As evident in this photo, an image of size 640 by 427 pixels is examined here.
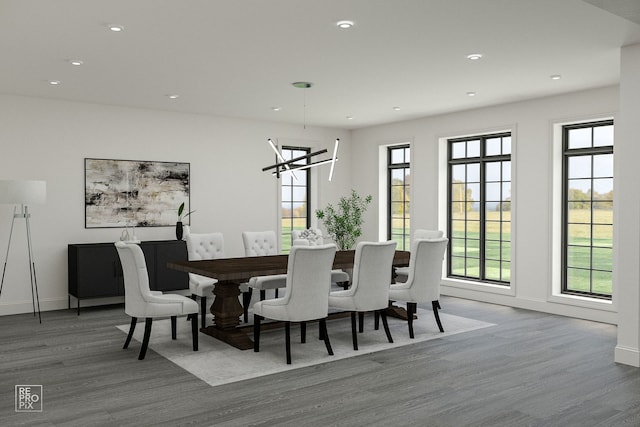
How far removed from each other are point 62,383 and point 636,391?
13.8ft

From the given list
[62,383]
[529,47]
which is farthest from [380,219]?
[62,383]

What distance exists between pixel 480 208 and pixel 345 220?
2.27 meters

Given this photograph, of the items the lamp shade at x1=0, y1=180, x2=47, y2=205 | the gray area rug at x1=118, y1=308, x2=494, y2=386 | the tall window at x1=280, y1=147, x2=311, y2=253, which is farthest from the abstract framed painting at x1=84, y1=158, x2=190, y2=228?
the gray area rug at x1=118, y1=308, x2=494, y2=386

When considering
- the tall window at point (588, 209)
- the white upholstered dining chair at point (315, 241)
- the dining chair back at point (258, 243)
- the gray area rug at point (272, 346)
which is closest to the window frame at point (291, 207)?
the dining chair back at point (258, 243)

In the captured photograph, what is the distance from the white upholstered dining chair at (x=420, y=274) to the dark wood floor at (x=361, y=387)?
18.8 inches

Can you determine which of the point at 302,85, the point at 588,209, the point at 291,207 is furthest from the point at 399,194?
the point at 302,85

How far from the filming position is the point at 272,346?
5344 mm

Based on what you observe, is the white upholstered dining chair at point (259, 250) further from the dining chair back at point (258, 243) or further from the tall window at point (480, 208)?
the tall window at point (480, 208)

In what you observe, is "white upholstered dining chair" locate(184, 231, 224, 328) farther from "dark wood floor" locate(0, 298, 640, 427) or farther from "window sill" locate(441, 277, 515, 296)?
"window sill" locate(441, 277, 515, 296)

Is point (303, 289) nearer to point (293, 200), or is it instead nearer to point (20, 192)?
point (20, 192)

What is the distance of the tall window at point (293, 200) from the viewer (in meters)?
9.46

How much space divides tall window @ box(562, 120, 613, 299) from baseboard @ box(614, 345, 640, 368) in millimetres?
2128

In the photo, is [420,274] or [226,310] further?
[420,274]

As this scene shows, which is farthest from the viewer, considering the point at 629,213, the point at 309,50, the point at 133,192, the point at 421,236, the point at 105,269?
the point at 133,192
